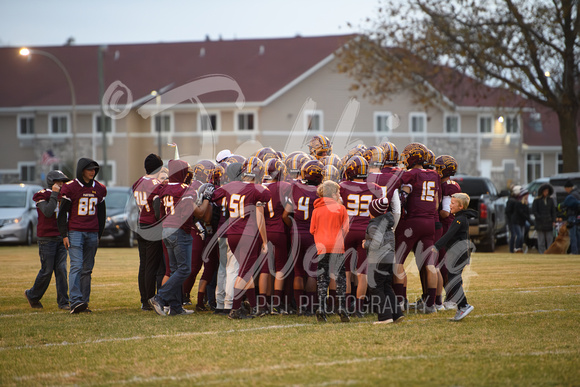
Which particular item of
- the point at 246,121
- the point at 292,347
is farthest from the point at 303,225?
the point at 246,121

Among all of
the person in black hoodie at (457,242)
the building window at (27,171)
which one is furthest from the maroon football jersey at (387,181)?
the building window at (27,171)

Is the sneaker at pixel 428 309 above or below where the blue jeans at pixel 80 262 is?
below

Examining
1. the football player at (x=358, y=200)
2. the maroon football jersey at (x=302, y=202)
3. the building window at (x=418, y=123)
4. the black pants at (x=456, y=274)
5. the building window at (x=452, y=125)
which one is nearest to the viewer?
the black pants at (x=456, y=274)

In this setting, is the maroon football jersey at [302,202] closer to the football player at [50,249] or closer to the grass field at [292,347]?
the grass field at [292,347]

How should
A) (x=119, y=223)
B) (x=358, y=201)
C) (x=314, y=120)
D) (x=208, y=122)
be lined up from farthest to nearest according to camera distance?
(x=314, y=120) < (x=208, y=122) < (x=119, y=223) < (x=358, y=201)

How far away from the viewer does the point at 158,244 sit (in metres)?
11.0

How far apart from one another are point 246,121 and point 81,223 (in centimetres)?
3985

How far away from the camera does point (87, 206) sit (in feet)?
35.1

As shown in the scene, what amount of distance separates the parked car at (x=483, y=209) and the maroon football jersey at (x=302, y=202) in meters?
12.3

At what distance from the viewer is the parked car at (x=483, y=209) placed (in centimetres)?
2197

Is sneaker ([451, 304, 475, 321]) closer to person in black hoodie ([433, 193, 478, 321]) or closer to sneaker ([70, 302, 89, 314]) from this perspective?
person in black hoodie ([433, 193, 478, 321])

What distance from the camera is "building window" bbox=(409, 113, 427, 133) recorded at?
51.8 metres

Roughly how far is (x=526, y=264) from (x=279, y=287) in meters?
8.92

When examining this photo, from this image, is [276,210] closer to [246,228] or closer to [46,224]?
[246,228]
